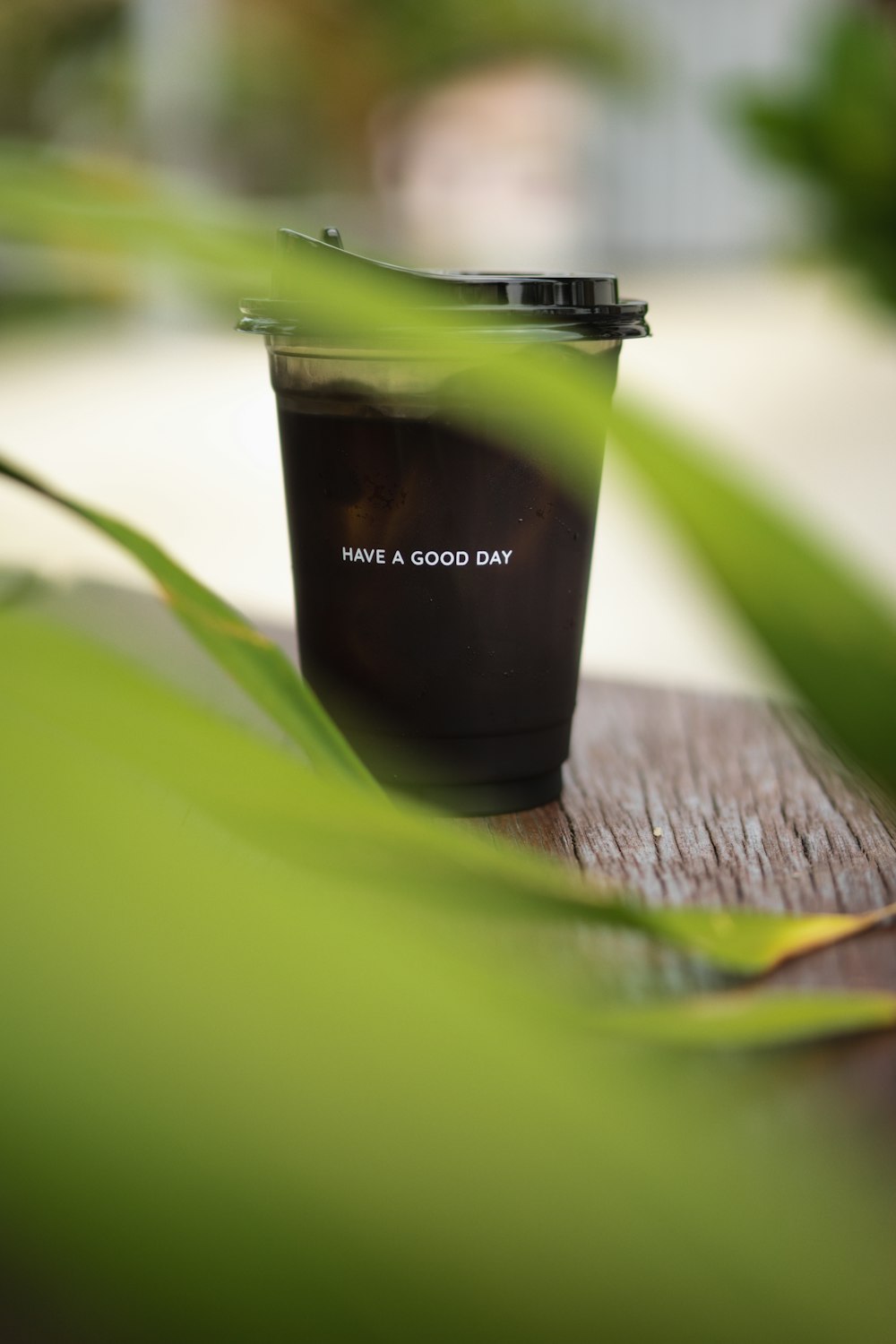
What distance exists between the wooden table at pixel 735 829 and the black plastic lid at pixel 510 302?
0.16m

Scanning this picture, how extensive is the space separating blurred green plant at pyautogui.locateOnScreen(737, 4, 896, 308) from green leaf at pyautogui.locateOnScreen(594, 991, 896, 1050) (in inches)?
11.7

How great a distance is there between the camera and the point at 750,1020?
0.87 ft

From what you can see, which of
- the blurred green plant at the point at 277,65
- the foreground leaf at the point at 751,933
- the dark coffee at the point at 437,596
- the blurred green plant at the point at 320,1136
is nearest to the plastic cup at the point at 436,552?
the dark coffee at the point at 437,596

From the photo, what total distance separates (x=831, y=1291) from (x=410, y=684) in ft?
1.14

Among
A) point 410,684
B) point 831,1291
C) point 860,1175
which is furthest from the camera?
point 410,684

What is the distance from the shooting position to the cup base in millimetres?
478

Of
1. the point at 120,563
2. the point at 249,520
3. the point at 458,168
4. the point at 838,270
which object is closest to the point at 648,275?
the point at 458,168

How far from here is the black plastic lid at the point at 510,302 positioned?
0.39 meters

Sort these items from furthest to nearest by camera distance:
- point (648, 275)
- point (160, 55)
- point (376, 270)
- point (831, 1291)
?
point (648, 275) < point (160, 55) < point (376, 270) < point (831, 1291)

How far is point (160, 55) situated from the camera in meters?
4.13

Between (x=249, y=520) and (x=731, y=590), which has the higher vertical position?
(x=731, y=590)

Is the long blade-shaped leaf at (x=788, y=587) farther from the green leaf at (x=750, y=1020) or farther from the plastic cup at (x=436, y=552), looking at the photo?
the plastic cup at (x=436, y=552)

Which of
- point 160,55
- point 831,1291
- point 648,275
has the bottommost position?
point 648,275

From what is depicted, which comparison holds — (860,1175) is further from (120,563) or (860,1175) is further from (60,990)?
(120,563)
